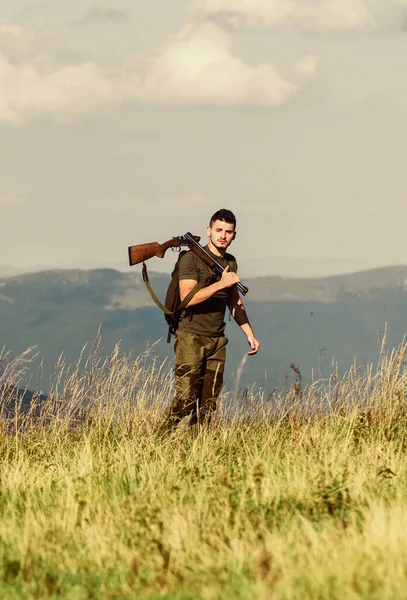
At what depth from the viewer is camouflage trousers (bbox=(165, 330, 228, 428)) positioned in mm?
7660

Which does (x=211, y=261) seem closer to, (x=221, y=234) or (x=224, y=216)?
(x=221, y=234)

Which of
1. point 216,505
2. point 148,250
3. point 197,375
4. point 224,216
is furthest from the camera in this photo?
point 148,250

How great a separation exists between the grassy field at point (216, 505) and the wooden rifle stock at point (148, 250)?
1257 mm

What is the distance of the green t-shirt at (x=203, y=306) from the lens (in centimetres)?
752

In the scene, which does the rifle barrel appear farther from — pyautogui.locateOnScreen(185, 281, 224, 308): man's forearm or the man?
pyautogui.locateOnScreen(185, 281, 224, 308): man's forearm

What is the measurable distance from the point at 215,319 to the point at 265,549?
396 cm

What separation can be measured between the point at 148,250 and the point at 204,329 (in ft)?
2.88

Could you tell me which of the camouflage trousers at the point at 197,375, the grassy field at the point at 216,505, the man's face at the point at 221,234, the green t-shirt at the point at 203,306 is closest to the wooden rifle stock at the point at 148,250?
the green t-shirt at the point at 203,306

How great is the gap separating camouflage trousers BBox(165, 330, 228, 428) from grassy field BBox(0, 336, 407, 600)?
0.18 m

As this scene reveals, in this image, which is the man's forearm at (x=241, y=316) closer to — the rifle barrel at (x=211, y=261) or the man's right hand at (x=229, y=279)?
the rifle barrel at (x=211, y=261)

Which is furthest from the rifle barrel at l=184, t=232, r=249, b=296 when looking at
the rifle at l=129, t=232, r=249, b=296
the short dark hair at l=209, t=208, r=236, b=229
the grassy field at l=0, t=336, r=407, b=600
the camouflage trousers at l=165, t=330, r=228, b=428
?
the grassy field at l=0, t=336, r=407, b=600

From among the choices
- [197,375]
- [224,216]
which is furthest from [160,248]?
[197,375]

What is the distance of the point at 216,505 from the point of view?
4648 millimetres

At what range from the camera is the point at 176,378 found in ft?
25.6
